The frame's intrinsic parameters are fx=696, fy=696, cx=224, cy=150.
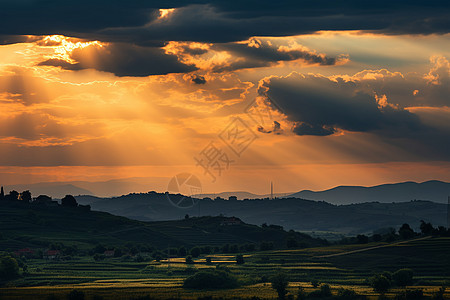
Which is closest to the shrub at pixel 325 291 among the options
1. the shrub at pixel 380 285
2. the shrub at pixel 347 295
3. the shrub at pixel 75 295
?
the shrub at pixel 347 295

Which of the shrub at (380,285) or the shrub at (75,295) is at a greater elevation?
the shrub at (380,285)

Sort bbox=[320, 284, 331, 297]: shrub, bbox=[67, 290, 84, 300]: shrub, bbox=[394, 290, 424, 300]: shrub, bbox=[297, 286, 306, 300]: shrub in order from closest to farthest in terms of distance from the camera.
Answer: bbox=[394, 290, 424, 300]: shrub → bbox=[297, 286, 306, 300]: shrub → bbox=[67, 290, 84, 300]: shrub → bbox=[320, 284, 331, 297]: shrub

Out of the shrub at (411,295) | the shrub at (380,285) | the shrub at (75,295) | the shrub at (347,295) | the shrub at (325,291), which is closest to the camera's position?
the shrub at (411,295)

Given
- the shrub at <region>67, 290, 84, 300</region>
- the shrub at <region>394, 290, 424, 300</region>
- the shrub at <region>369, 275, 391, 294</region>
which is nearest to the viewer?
the shrub at <region>394, 290, 424, 300</region>

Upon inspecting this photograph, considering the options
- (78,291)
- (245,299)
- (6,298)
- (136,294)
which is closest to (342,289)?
(245,299)

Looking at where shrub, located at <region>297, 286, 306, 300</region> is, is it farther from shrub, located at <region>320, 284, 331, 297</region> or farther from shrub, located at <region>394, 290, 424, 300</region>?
shrub, located at <region>394, 290, 424, 300</region>

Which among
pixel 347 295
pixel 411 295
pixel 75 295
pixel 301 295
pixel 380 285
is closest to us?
pixel 411 295

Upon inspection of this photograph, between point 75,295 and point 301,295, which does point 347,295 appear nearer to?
point 301,295

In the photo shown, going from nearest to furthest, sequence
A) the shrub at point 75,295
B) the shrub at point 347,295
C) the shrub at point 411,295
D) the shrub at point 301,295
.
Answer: the shrub at point 411,295 < the shrub at point 347,295 < the shrub at point 301,295 < the shrub at point 75,295

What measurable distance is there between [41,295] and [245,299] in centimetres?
5875

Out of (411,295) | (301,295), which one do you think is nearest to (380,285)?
(411,295)

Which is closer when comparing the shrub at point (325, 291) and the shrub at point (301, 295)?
the shrub at point (301, 295)

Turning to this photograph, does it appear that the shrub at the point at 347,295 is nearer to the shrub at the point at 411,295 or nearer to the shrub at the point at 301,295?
the shrub at the point at 301,295

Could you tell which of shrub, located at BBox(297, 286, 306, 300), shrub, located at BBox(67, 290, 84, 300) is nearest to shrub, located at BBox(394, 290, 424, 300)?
shrub, located at BBox(297, 286, 306, 300)
